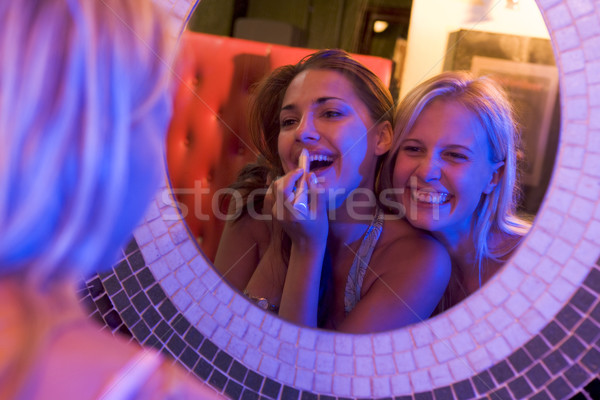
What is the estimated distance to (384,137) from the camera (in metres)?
0.68

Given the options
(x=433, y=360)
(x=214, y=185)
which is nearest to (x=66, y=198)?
(x=214, y=185)

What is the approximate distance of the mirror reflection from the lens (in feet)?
2.16

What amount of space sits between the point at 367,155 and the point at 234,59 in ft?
0.84

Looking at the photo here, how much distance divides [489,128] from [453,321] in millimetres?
273

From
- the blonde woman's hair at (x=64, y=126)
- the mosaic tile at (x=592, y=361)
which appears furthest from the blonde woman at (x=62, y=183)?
the mosaic tile at (x=592, y=361)

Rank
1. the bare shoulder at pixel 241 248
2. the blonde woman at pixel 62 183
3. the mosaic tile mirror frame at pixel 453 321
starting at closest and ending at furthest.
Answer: the blonde woman at pixel 62 183, the mosaic tile mirror frame at pixel 453 321, the bare shoulder at pixel 241 248

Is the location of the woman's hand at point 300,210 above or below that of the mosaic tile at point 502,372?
above

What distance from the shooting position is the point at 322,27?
71 centimetres

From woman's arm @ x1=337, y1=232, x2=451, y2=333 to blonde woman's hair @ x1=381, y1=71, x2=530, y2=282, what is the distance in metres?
0.07

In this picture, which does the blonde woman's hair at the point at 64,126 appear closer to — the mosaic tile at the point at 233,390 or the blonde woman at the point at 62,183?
the blonde woman at the point at 62,183

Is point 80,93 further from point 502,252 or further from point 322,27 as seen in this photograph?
point 502,252

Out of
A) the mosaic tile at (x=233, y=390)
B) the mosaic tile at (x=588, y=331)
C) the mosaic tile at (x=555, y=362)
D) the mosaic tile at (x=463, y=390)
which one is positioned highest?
the mosaic tile at (x=588, y=331)

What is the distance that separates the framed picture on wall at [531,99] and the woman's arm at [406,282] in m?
0.16

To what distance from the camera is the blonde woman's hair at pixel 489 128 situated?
66 cm
